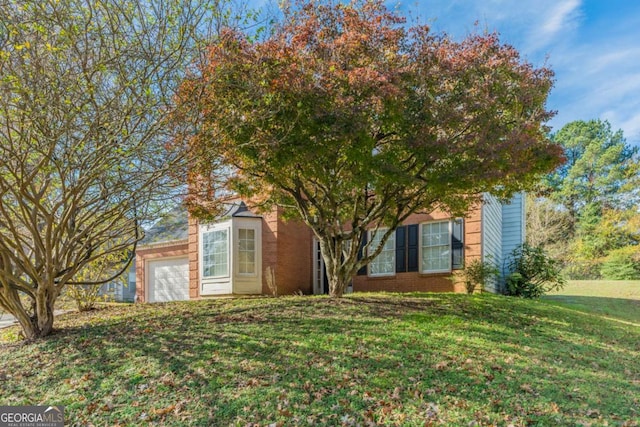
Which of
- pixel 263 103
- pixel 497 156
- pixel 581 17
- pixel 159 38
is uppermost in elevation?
pixel 581 17

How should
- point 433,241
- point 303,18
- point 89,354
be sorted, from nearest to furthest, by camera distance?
point 89,354, point 303,18, point 433,241

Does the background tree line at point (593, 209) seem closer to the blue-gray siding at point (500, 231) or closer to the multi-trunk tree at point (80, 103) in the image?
the blue-gray siding at point (500, 231)

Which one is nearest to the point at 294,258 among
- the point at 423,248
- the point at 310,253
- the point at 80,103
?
the point at 310,253

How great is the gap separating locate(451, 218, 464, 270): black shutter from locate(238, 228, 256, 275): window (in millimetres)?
5853

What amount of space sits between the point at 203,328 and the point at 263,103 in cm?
357


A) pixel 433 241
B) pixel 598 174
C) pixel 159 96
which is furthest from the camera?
pixel 598 174

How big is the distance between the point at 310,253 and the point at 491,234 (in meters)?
5.61

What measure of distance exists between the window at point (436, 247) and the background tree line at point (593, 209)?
1043 centimetres

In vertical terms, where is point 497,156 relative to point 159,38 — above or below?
below

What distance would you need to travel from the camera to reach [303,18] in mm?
7438

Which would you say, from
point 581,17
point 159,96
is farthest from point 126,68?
point 581,17

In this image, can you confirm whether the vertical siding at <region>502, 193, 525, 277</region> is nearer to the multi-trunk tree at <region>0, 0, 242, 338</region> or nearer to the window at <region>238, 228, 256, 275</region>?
the window at <region>238, 228, 256, 275</region>

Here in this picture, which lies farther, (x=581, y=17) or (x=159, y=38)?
(x=581, y=17)

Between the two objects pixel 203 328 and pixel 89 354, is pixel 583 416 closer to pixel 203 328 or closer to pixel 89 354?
pixel 203 328
